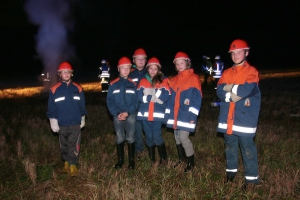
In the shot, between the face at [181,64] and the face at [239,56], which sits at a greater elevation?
the face at [239,56]

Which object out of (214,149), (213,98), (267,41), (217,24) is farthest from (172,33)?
(214,149)

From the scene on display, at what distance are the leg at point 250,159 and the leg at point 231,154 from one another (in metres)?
0.15

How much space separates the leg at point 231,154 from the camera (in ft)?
15.5

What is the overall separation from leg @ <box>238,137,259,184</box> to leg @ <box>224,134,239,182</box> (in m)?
0.15

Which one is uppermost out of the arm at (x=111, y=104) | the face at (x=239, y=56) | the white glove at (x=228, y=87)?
the face at (x=239, y=56)

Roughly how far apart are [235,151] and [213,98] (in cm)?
885

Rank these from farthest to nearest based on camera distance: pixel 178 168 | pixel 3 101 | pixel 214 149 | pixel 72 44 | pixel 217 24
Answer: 1. pixel 217 24
2. pixel 72 44
3. pixel 3 101
4. pixel 214 149
5. pixel 178 168

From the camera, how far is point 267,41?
71062 mm

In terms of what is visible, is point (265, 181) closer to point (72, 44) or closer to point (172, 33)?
point (72, 44)

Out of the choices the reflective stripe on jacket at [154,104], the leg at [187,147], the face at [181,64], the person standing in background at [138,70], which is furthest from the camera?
the person standing in background at [138,70]

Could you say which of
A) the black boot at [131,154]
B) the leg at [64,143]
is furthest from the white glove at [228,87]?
the leg at [64,143]

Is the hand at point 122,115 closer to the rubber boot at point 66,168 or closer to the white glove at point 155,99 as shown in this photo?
the white glove at point 155,99

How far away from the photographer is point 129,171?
551cm

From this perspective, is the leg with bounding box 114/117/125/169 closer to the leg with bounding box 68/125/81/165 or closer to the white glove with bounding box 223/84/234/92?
the leg with bounding box 68/125/81/165
